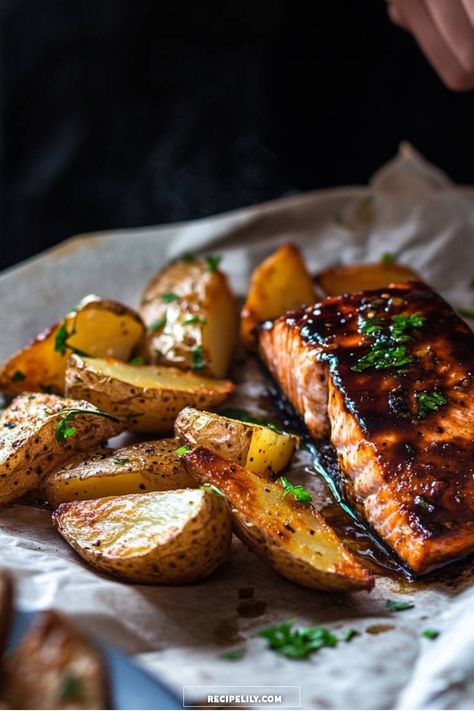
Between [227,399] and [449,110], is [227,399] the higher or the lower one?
the lower one

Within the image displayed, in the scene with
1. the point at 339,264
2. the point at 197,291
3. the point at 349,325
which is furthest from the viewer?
the point at 339,264

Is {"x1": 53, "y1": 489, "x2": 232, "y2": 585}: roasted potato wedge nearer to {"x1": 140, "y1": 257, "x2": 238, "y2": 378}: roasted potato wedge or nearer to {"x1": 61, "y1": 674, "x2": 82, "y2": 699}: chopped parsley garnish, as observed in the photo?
{"x1": 61, "y1": 674, "x2": 82, "y2": 699}: chopped parsley garnish

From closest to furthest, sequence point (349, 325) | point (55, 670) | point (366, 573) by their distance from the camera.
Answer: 1. point (55, 670)
2. point (366, 573)
3. point (349, 325)

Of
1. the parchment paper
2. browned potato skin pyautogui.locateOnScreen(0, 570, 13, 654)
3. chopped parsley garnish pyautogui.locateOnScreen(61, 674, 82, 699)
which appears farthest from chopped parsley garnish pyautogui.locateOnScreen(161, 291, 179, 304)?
chopped parsley garnish pyautogui.locateOnScreen(61, 674, 82, 699)

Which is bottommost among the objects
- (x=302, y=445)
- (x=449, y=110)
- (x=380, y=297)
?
(x=302, y=445)

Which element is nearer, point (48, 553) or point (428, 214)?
point (48, 553)

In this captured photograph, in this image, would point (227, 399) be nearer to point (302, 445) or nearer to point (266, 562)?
point (302, 445)

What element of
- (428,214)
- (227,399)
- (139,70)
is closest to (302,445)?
(227,399)

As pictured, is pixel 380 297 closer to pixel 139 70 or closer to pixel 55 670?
pixel 55 670
